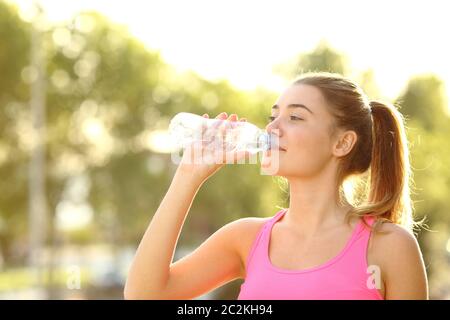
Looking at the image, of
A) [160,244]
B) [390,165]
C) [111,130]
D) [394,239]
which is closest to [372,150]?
[390,165]

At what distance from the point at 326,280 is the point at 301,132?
439 millimetres

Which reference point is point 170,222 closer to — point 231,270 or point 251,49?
point 231,270

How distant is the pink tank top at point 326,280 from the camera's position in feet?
7.31

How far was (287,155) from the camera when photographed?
2.41m

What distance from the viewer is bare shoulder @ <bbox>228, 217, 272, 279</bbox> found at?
8.17 ft

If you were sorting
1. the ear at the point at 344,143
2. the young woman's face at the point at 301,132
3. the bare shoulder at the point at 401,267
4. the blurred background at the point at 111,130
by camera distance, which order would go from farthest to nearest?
the blurred background at the point at 111,130 → the ear at the point at 344,143 → the young woman's face at the point at 301,132 → the bare shoulder at the point at 401,267

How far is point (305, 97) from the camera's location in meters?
2.48

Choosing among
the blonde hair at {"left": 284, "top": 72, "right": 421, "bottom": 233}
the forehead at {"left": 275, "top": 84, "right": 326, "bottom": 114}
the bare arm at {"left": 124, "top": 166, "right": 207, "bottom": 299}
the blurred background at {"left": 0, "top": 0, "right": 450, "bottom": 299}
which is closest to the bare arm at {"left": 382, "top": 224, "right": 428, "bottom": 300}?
the blonde hair at {"left": 284, "top": 72, "right": 421, "bottom": 233}

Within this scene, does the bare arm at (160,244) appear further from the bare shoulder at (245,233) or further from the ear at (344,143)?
the ear at (344,143)

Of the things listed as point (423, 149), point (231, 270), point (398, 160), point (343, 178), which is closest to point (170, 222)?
point (231, 270)

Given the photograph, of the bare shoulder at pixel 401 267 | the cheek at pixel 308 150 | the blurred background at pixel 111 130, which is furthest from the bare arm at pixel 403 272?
the blurred background at pixel 111 130

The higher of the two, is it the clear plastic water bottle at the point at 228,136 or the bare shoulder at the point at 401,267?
the clear plastic water bottle at the point at 228,136

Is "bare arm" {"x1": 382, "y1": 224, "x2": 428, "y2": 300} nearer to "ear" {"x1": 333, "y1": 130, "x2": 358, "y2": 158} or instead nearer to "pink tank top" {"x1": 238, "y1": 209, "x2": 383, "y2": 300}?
"pink tank top" {"x1": 238, "y1": 209, "x2": 383, "y2": 300}
